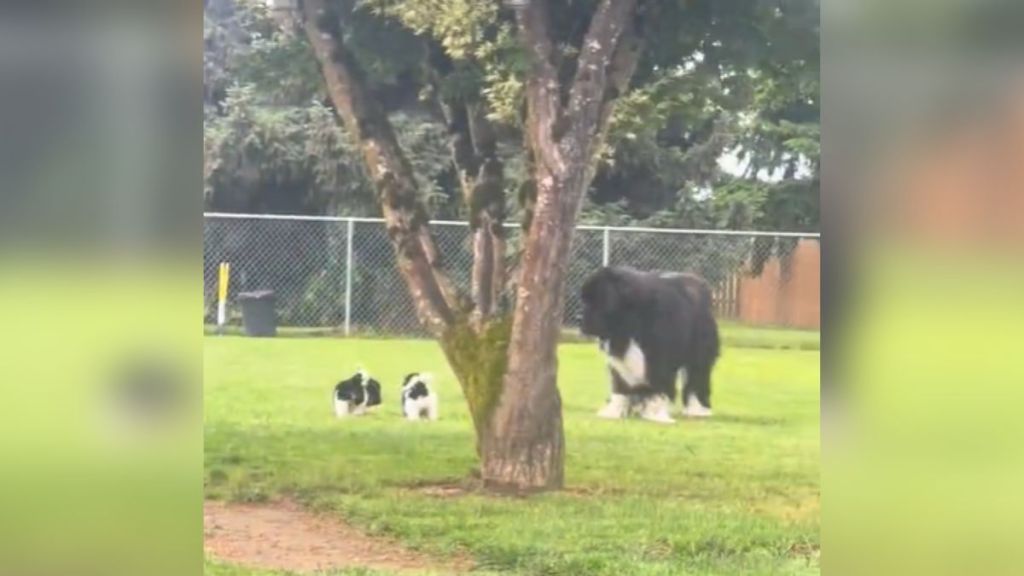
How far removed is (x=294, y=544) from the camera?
355 cm

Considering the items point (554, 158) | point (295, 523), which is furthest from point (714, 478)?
point (295, 523)

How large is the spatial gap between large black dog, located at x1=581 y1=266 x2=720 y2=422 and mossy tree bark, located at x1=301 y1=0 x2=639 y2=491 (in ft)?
0.54

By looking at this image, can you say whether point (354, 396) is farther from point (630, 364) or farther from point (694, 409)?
point (694, 409)

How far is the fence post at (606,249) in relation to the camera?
3.46 m

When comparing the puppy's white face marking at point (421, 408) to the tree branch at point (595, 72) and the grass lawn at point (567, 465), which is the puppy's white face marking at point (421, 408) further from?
the tree branch at point (595, 72)

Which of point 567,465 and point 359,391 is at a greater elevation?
point 359,391

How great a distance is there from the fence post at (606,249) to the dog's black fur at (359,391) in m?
0.85

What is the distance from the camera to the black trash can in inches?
137

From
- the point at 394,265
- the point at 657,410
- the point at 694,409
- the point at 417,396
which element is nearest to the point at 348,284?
the point at 394,265

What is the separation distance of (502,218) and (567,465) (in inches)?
33.5

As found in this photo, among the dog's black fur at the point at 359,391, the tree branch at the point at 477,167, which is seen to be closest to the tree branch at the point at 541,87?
the tree branch at the point at 477,167

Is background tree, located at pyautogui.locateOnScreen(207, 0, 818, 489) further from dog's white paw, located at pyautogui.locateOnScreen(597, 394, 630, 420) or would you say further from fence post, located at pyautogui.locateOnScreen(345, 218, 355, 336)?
dog's white paw, located at pyautogui.locateOnScreen(597, 394, 630, 420)

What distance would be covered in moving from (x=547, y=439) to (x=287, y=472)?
878mm

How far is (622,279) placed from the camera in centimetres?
346
